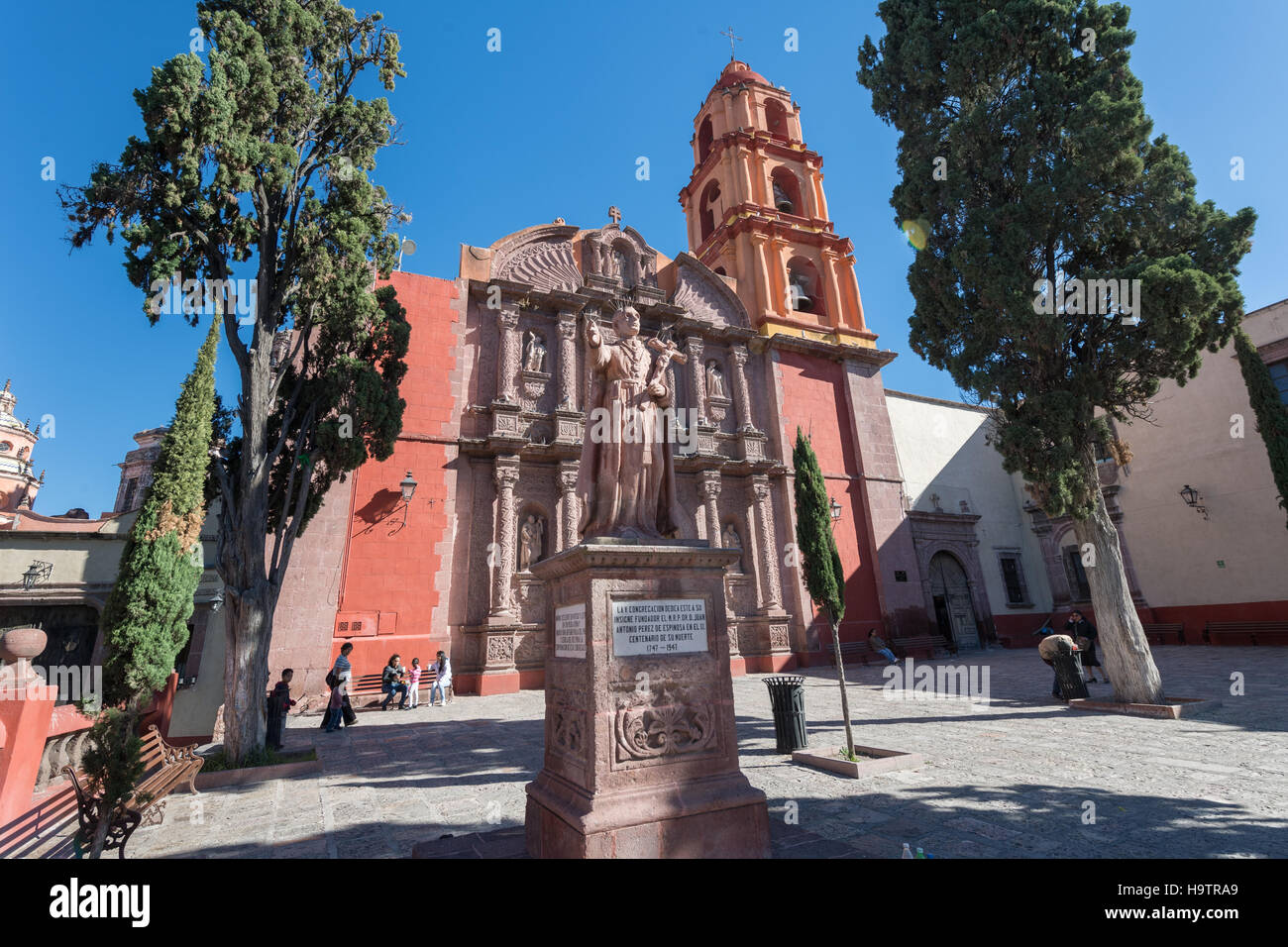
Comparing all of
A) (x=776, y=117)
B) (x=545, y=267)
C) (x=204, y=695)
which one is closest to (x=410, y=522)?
(x=204, y=695)

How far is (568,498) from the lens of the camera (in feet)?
53.5

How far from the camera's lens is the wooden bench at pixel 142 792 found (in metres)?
4.10

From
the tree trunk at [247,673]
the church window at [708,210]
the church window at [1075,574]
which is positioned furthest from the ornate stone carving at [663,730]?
the church window at [708,210]

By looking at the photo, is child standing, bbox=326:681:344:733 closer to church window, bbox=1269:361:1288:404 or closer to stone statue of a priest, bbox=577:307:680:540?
stone statue of a priest, bbox=577:307:680:540

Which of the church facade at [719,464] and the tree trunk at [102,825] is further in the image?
the church facade at [719,464]

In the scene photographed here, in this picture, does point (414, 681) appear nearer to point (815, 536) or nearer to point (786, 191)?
point (815, 536)

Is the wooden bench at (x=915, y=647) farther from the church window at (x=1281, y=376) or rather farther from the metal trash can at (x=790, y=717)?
the metal trash can at (x=790, y=717)

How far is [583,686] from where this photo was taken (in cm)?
379

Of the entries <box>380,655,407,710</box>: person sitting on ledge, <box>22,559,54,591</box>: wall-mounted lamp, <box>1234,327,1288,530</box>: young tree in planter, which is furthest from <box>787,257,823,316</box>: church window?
<box>22,559,54,591</box>: wall-mounted lamp

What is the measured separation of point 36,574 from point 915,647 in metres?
23.4

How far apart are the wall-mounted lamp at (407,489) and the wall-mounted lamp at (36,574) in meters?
7.05

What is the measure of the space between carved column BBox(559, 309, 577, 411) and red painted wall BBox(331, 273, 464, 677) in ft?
10.3
